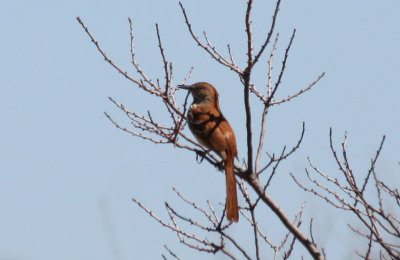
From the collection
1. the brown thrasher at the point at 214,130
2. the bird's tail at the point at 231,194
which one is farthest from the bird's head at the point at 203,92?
the bird's tail at the point at 231,194

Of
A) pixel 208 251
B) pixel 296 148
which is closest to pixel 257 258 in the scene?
pixel 208 251

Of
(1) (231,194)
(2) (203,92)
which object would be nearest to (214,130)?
(2) (203,92)

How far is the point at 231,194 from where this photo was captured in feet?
20.4

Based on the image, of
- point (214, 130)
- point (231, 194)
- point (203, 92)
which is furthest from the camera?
point (203, 92)

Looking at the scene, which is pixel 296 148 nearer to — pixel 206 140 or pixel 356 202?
pixel 356 202

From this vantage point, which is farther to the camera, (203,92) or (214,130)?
(203,92)

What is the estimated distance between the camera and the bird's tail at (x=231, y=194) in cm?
604

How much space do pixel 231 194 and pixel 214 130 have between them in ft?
3.61

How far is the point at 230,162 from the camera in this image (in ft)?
21.5

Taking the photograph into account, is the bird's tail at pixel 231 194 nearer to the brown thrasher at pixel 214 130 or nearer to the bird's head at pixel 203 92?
the brown thrasher at pixel 214 130

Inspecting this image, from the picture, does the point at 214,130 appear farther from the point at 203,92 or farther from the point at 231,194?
the point at 231,194

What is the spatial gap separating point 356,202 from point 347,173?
22cm

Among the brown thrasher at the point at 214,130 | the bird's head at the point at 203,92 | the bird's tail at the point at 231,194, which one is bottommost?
the bird's tail at the point at 231,194

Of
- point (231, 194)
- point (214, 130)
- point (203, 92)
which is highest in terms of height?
point (203, 92)
